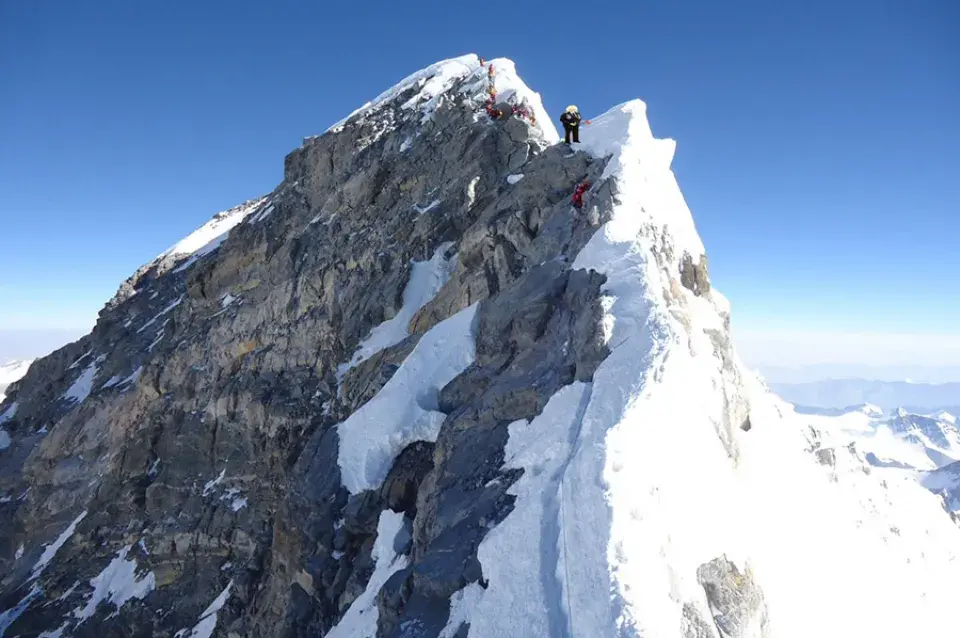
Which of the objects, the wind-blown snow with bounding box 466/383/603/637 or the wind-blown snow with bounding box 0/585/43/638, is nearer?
the wind-blown snow with bounding box 466/383/603/637

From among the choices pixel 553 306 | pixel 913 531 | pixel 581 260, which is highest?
pixel 581 260

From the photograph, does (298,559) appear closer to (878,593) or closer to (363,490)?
(363,490)

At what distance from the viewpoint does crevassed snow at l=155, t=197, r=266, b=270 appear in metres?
50.5

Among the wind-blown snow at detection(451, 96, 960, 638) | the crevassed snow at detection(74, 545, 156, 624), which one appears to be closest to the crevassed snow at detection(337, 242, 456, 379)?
the wind-blown snow at detection(451, 96, 960, 638)

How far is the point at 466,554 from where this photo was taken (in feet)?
37.4

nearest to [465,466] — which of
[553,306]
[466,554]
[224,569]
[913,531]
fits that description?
[466,554]

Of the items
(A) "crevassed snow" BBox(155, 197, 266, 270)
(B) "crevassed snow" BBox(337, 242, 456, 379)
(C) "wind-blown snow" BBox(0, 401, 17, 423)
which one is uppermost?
(A) "crevassed snow" BBox(155, 197, 266, 270)

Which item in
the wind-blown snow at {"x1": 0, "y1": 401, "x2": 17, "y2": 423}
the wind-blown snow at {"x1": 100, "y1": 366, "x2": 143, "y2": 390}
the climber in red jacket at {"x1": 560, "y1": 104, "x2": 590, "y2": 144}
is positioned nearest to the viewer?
the climber in red jacket at {"x1": 560, "y1": 104, "x2": 590, "y2": 144}

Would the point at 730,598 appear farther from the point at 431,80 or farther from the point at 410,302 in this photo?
the point at 431,80

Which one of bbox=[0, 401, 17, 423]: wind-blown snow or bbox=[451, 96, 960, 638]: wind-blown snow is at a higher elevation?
bbox=[0, 401, 17, 423]: wind-blown snow

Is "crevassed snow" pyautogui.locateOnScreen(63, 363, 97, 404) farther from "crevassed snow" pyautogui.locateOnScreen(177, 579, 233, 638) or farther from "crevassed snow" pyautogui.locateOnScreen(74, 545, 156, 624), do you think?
"crevassed snow" pyautogui.locateOnScreen(177, 579, 233, 638)

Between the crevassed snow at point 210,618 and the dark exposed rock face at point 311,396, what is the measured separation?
0.55m

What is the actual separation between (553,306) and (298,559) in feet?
41.7

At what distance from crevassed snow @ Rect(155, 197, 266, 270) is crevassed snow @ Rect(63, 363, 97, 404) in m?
10.3
